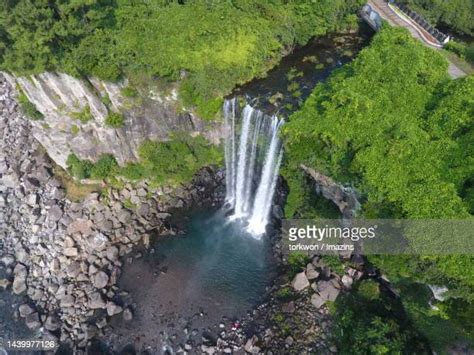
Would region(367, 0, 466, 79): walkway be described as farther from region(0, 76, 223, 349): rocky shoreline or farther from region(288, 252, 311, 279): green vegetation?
region(0, 76, 223, 349): rocky shoreline

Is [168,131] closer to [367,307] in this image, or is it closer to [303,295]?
[303,295]

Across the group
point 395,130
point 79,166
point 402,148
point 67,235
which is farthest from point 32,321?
point 395,130

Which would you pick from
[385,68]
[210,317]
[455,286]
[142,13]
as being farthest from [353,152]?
[142,13]

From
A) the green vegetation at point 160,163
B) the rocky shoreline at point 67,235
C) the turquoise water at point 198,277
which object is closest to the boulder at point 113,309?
the rocky shoreline at point 67,235

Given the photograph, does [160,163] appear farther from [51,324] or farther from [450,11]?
[450,11]

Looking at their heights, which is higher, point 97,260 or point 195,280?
point 195,280

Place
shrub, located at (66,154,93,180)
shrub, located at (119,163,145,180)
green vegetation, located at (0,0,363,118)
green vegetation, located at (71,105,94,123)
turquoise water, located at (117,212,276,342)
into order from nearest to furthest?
green vegetation, located at (0,0,363,118) < turquoise water, located at (117,212,276,342) < green vegetation, located at (71,105,94,123) < shrub, located at (66,154,93,180) < shrub, located at (119,163,145,180)

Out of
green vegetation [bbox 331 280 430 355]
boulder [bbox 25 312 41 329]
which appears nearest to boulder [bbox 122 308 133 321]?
boulder [bbox 25 312 41 329]
